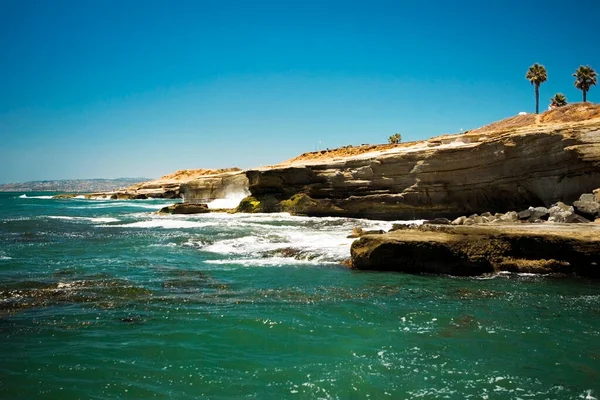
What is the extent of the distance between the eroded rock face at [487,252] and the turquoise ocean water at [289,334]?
714 millimetres

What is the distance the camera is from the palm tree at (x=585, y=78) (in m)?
64.6

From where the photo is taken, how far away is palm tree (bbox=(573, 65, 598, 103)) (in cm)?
6462

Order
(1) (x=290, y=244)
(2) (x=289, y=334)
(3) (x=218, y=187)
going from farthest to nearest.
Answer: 1. (3) (x=218, y=187)
2. (1) (x=290, y=244)
3. (2) (x=289, y=334)

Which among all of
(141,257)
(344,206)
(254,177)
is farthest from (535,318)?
(254,177)

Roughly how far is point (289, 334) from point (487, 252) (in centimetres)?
847

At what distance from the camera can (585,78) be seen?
65.0m

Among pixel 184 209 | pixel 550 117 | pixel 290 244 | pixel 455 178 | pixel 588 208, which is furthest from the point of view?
pixel 550 117

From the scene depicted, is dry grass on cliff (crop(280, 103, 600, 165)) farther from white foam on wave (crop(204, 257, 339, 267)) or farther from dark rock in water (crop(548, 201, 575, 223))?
white foam on wave (crop(204, 257, 339, 267))

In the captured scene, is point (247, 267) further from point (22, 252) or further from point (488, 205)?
point (488, 205)

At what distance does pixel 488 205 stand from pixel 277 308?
79.7ft

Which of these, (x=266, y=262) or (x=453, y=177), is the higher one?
(x=453, y=177)

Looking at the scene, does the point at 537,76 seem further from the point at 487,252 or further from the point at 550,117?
the point at 487,252

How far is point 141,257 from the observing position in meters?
17.5

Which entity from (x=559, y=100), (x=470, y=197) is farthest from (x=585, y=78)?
(x=470, y=197)
